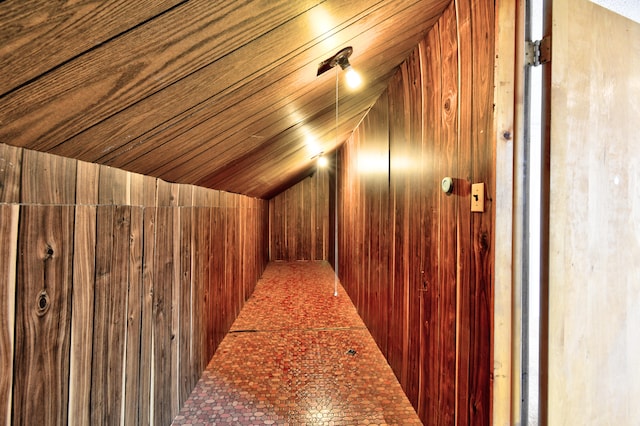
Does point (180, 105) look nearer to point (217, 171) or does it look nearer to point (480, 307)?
point (217, 171)

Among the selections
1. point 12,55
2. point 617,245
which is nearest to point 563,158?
point 617,245

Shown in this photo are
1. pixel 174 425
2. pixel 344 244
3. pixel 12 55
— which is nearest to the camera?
pixel 12 55

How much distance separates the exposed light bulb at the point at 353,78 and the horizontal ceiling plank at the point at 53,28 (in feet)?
3.80

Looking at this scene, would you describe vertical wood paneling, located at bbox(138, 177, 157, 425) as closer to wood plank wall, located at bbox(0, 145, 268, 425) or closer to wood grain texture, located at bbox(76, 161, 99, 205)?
wood plank wall, located at bbox(0, 145, 268, 425)

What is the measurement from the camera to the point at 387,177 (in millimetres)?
2211

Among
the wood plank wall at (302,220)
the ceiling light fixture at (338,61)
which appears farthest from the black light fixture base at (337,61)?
the wood plank wall at (302,220)

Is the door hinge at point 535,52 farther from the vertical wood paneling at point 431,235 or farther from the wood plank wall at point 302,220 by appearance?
the wood plank wall at point 302,220

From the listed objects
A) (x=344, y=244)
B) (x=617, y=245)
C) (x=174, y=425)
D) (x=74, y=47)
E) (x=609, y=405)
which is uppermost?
(x=74, y=47)

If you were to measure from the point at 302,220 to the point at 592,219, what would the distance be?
5.65 metres

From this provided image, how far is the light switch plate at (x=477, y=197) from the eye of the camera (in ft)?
3.59

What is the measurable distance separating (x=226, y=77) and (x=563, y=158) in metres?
1.14

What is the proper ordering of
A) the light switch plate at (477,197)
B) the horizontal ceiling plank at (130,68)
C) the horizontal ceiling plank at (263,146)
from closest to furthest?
1. the horizontal ceiling plank at (130,68)
2. the light switch plate at (477,197)
3. the horizontal ceiling plank at (263,146)

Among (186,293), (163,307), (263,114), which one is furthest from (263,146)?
(163,307)

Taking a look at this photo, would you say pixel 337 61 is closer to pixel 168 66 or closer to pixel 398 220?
pixel 168 66
